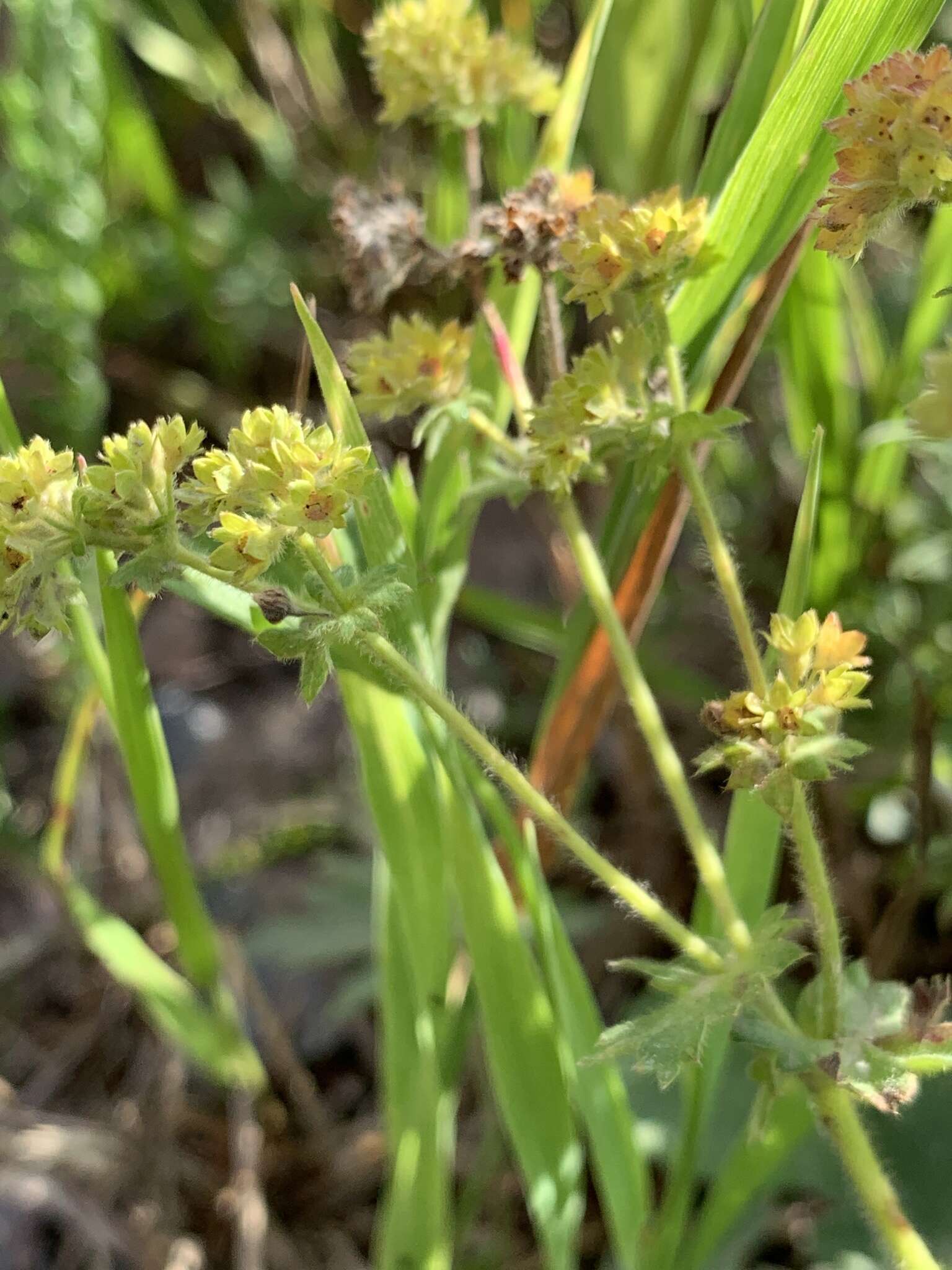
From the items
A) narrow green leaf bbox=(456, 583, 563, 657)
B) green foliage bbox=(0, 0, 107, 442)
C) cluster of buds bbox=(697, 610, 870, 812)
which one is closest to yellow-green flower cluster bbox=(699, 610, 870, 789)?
cluster of buds bbox=(697, 610, 870, 812)

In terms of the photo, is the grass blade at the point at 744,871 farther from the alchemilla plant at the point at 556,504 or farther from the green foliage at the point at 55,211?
the green foliage at the point at 55,211

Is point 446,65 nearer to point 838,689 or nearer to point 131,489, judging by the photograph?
point 131,489

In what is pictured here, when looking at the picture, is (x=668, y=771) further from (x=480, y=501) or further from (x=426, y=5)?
(x=426, y=5)

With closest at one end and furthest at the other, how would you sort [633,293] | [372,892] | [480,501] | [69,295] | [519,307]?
[633,293] → [480,501] → [519,307] → [372,892] → [69,295]

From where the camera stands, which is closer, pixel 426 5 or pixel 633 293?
pixel 633 293

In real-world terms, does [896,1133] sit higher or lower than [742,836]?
lower

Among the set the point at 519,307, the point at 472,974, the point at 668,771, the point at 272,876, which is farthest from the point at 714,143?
the point at 272,876

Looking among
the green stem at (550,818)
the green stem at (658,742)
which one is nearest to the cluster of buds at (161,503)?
the green stem at (550,818)
